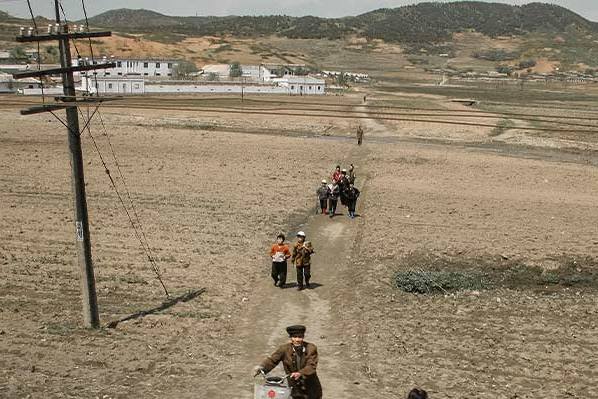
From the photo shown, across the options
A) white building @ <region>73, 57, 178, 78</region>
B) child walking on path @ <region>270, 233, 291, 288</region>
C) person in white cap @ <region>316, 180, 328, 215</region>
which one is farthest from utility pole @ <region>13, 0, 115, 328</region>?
white building @ <region>73, 57, 178, 78</region>

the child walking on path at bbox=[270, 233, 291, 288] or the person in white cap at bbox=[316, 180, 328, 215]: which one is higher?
the child walking on path at bbox=[270, 233, 291, 288]

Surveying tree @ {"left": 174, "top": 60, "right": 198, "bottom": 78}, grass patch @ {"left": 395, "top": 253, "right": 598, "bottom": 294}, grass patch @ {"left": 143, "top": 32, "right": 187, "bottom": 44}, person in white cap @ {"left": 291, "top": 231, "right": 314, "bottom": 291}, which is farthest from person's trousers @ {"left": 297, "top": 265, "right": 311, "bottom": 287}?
grass patch @ {"left": 143, "top": 32, "right": 187, "bottom": 44}

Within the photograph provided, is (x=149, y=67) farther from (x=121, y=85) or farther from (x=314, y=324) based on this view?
(x=314, y=324)

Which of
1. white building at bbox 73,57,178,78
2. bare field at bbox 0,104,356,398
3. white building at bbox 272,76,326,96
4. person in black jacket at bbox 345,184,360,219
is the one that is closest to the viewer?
bare field at bbox 0,104,356,398

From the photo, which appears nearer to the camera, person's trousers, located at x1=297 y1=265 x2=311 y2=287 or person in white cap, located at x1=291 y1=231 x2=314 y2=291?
person in white cap, located at x1=291 y1=231 x2=314 y2=291

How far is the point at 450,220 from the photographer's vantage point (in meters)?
25.8

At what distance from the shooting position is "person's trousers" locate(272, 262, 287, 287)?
1773 cm

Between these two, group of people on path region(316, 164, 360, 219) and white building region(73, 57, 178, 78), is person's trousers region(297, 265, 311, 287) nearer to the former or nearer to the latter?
group of people on path region(316, 164, 360, 219)

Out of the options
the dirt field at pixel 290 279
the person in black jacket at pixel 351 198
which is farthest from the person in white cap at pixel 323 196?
the person in black jacket at pixel 351 198

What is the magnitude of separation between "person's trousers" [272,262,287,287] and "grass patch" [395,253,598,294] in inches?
112

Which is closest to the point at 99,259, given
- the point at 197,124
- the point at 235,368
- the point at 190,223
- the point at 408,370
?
the point at 190,223

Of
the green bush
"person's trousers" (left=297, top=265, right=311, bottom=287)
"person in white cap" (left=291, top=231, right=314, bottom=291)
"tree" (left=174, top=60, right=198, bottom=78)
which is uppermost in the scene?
"person in white cap" (left=291, top=231, right=314, bottom=291)

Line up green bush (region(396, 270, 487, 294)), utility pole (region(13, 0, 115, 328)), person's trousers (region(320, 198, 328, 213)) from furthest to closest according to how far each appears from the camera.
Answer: person's trousers (region(320, 198, 328, 213)) < green bush (region(396, 270, 487, 294)) < utility pole (region(13, 0, 115, 328))

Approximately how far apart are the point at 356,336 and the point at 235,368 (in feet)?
9.59
